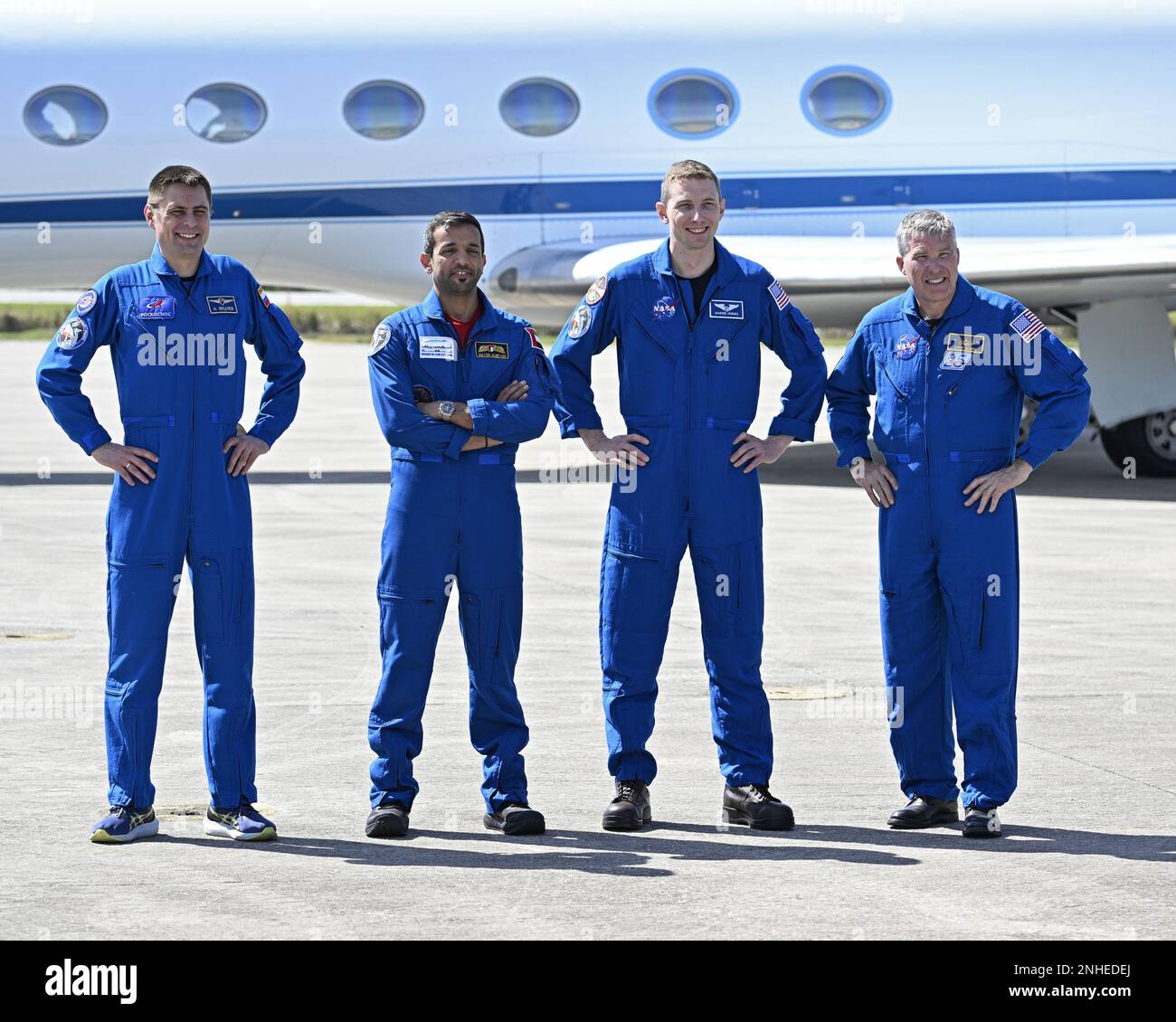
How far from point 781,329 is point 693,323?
31 centimetres

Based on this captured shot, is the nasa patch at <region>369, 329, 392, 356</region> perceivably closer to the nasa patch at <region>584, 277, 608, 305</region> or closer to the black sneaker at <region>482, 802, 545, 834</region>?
the nasa patch at <region>584, 277, 608, 305</region>

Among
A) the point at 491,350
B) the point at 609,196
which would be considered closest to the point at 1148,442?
the point at 609,196

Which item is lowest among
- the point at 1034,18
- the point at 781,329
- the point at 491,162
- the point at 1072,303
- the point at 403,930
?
the point at 403,930

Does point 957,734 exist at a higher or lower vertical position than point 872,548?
lower

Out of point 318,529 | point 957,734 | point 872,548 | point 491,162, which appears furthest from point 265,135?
point 957,734

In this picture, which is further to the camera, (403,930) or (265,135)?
(265,135)

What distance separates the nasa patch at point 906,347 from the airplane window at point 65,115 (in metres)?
10.5

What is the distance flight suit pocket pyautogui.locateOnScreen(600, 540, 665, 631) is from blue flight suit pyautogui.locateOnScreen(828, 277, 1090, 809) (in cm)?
75

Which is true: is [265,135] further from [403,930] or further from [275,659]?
[403,930]

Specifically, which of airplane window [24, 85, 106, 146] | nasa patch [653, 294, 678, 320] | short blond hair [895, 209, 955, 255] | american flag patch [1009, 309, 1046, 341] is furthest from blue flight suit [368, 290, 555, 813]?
airplane window [24, 85, 106, 146]

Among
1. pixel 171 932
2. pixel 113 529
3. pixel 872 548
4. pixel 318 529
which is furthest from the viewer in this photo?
pixel 318 529

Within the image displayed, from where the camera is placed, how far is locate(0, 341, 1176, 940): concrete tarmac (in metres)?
4.86

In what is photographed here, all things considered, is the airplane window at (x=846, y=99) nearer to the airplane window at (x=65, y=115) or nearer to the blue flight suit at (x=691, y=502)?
the airplane window at (x=65, y=115)

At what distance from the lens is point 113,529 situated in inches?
227
